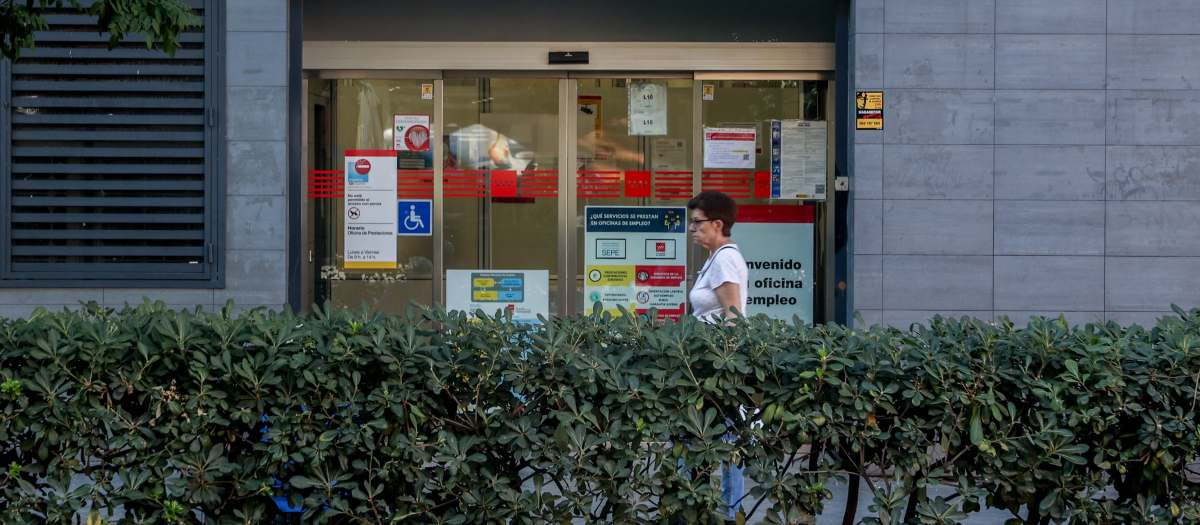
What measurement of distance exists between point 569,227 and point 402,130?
5.38 feet

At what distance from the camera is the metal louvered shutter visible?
721 centimetres

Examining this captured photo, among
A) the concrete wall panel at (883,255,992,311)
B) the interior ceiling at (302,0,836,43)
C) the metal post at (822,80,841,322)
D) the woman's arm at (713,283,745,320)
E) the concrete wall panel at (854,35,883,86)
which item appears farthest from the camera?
the metal post at (822,80,841,322)

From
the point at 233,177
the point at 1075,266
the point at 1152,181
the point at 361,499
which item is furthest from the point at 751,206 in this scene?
the point at 361,499

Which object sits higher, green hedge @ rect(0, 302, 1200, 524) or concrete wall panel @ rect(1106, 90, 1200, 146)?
concrete wall panel @ rect(1106, 90, 1200, 146)

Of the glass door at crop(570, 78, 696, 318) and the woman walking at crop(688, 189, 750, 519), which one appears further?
the glass door at crop(570, 78, 696, 318)

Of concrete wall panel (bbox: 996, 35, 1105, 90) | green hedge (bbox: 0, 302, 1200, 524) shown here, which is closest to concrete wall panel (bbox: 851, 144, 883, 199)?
concrete wall panel (bbox: 996, 35, 1105, 90)

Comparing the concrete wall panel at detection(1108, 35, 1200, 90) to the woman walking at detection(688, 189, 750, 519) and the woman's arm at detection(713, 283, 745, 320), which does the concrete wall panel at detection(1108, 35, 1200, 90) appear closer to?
the woman walking at detection(688, 189, 750, 519)

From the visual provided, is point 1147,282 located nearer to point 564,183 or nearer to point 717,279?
point 717,279

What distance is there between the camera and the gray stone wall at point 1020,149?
7195 mm

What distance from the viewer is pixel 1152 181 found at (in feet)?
23.7

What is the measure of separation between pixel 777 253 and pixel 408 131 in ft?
10.9

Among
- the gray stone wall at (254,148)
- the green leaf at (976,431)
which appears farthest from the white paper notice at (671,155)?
the green leaf at (976,431)

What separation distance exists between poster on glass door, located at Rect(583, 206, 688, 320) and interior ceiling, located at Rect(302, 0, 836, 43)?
1.49m

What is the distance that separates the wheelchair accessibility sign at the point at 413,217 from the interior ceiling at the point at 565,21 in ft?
4.51
